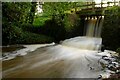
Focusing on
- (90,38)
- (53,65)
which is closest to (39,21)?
(90,38)

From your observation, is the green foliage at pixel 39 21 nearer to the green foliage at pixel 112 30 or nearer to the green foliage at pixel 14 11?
the green foliage at pixel 14 11

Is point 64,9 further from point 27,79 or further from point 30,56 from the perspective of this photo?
point 27,79

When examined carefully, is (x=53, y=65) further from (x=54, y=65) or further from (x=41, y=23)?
(x=41, y=23)

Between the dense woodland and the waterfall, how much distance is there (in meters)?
0.57

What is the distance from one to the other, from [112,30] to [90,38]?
299cm

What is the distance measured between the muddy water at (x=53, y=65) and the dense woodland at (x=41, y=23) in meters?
2.34

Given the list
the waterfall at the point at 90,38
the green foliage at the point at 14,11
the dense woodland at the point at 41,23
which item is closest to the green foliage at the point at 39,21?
the dense woodland at the point at 41,23

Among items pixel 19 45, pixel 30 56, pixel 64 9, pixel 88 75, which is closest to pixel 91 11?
pixel 64 9

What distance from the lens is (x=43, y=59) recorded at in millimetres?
10195

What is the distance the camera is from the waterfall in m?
12.7

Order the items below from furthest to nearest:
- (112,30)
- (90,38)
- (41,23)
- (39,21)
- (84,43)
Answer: (39,21), (41,23), (90,38), (84,43), (112,30)

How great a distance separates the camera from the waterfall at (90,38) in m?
12.7

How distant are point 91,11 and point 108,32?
444 cm

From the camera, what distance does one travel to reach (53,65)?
29.7 ft
